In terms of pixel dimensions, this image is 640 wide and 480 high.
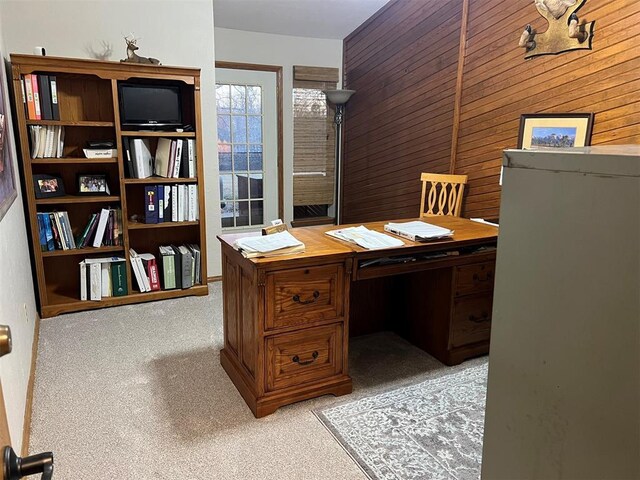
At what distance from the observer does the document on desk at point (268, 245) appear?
191cm

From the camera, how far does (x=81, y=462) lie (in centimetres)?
171

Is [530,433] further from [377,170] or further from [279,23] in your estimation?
[279,23]

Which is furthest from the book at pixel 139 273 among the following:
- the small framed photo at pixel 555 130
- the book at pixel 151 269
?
the small framed photo at pixel 555 130

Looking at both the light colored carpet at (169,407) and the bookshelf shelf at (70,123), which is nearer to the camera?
the light colored carpet at (169,407)

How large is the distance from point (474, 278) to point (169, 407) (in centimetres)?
168

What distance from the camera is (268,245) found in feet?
6.46

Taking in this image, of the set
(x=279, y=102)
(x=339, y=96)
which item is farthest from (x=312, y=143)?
(x=339, y=96)

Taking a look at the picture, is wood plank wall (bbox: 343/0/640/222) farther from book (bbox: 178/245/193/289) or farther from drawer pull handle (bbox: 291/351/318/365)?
book (bbox: 178/245/193/289)

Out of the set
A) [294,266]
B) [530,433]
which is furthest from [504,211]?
[294,266]

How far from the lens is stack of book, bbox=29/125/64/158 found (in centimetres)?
295

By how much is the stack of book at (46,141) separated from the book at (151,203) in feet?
2.01

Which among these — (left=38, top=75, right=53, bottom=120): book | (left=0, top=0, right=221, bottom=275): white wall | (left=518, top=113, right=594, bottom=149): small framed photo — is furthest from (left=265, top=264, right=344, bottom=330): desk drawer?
(left=38, top=75, right=53, bottom=120): book

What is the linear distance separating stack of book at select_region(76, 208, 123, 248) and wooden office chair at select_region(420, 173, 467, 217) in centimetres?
228

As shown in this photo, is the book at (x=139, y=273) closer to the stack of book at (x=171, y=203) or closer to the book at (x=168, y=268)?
the book at (x=168, y=268)
